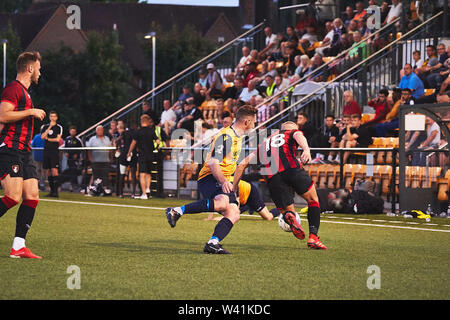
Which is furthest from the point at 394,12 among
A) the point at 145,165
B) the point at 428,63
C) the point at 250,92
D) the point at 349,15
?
the point at 145,165

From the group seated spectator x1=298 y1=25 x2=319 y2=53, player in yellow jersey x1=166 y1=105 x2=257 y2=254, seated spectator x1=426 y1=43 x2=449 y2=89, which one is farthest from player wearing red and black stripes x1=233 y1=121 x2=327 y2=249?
seated spectator x1=298 y1=25 x2=319 y2=53

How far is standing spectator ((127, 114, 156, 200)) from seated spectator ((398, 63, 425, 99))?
21.4 feet

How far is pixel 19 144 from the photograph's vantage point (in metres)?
9.56

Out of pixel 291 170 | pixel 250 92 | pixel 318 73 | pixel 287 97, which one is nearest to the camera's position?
pixel 291 170

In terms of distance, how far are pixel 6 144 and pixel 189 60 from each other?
61180mm

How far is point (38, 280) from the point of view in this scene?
26.2 feet

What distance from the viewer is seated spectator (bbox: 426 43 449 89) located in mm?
21312

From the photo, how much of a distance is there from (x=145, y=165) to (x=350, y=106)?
542 cm

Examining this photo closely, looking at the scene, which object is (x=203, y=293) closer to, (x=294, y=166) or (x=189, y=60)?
(x=294, y=166)

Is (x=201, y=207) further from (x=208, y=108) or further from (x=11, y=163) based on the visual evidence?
(x=208, y=108)

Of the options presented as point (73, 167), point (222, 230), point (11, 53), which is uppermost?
point (11, 53)

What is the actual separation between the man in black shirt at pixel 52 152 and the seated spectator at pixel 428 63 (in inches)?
365

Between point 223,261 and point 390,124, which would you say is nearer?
point 223,261

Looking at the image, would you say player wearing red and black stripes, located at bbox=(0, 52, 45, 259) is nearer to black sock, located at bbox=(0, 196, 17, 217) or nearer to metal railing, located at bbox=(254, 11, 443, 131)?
black sock, located at bbox=(0, 196, 17, 217)
